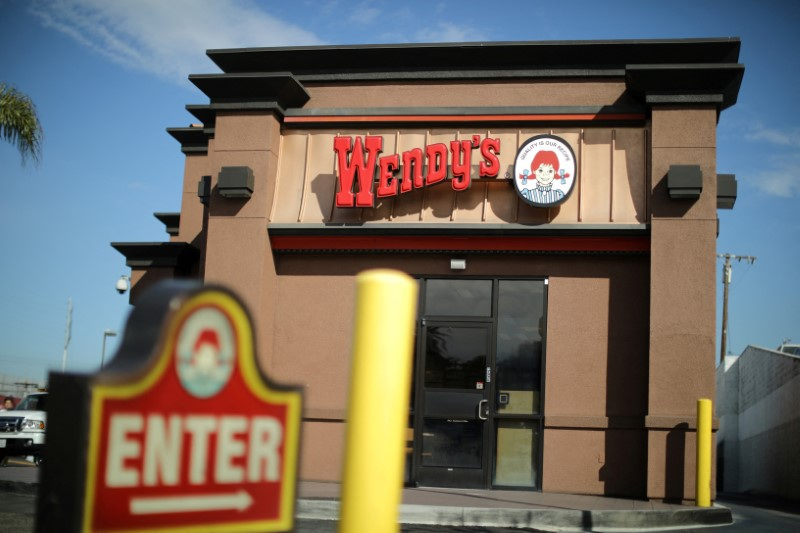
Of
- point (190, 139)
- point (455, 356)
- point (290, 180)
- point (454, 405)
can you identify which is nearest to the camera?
point (454, 405)

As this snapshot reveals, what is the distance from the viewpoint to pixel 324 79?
14.8 m

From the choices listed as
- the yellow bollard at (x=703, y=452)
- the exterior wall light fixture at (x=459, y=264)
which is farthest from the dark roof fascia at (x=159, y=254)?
the yellow bollard at (x=703, y=452)

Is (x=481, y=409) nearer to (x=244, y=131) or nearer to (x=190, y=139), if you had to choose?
(x=244, y=131)

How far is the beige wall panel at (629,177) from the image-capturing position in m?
13.5

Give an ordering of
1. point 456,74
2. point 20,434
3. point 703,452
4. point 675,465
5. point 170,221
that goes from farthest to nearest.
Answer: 1. point 170,221
2. point 20,434
3. point 456,74
4. point 675,465
5. point 703,452

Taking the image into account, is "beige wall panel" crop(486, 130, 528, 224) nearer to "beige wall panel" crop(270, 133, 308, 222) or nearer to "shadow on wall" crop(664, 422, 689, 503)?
"beige wall panel" crop(270, 133, 308, 222)

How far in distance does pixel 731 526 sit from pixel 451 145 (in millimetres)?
6728

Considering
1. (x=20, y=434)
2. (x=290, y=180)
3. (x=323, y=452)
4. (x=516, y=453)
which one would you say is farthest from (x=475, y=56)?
(x=20, y=434)

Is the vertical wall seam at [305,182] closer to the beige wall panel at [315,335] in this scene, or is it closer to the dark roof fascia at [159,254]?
the beige wall panel at [315,335]

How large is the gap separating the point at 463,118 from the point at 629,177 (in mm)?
2749

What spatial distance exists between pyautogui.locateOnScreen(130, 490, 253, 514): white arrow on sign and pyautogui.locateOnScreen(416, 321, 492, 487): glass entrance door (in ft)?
36.1

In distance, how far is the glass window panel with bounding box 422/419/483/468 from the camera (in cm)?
1327

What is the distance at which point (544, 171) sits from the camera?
13.6 metres

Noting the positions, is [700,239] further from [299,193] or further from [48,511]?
[48,511]
